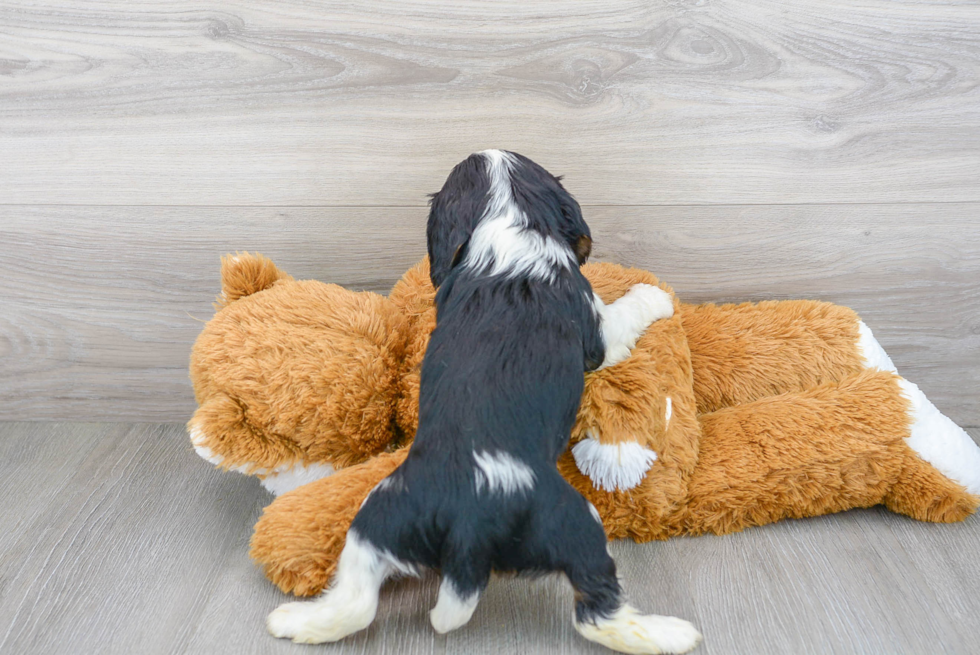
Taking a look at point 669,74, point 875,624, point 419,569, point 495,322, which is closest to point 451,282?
point 495,322

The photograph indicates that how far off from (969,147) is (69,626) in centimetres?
196

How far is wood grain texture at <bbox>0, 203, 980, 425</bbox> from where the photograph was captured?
1701mm

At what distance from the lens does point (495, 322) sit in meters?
1.17

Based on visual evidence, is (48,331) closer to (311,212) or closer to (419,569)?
(311,212)

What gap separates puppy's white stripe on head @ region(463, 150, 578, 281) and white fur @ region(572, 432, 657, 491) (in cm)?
31

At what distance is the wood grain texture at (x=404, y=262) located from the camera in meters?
1.70

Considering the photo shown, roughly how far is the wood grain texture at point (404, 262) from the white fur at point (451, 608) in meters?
Answer: 0.85

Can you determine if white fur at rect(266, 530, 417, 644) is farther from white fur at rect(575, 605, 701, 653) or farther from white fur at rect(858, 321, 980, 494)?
white fur at rect(858, 321, 980, 494)

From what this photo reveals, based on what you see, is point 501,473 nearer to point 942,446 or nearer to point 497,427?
point 497,427

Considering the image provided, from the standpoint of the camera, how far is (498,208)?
126 cm

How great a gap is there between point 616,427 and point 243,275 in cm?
79

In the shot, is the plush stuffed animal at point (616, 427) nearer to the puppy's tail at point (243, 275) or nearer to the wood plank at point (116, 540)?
the puppy's tail at point (243, 275)

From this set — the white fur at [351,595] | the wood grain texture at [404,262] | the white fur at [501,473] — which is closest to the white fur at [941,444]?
the wood grain texture at [404,262]

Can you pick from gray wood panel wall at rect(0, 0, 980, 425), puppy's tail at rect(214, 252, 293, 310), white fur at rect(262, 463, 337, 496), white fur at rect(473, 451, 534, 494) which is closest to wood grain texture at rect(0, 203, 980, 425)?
gray wood panel wall at rect(0, 0, 980, 425)
